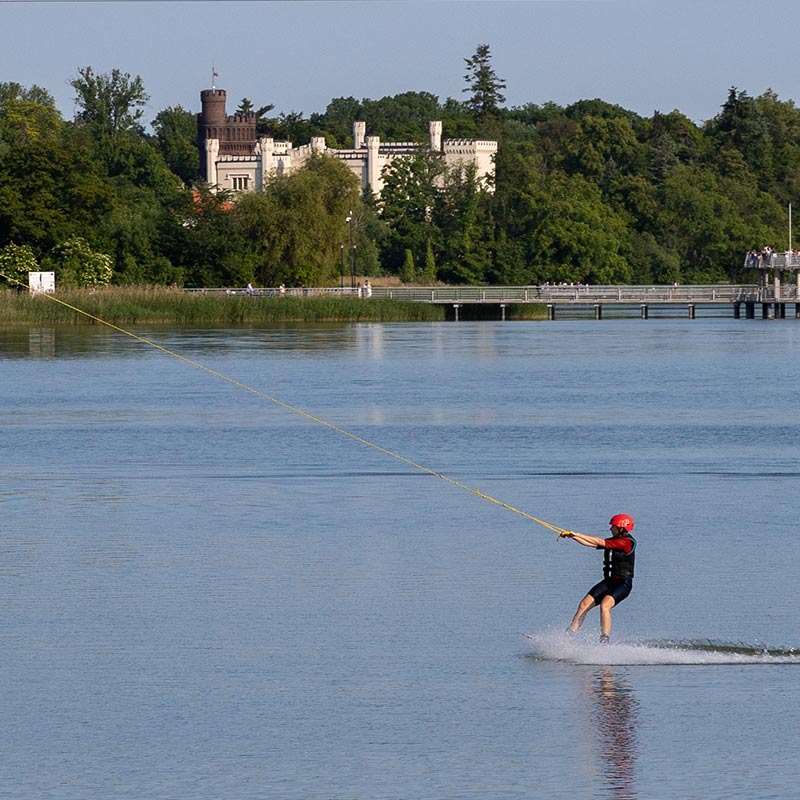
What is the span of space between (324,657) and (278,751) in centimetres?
247

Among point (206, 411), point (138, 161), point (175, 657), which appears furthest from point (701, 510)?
point (138, 161)

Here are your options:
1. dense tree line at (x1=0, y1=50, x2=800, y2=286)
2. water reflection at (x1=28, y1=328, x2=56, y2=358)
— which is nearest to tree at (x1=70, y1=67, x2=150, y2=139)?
dense tree line at (x1=0, y1=50, x2=800, y2=286)

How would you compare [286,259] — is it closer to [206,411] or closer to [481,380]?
[481,380]

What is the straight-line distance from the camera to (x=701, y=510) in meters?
22.1

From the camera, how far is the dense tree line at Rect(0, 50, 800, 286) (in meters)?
111

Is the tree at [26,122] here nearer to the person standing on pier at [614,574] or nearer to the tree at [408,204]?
the tree at [408,204]

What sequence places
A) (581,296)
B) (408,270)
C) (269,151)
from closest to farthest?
(581,296) → (408,270) → (269,151)

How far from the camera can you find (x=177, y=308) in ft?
301

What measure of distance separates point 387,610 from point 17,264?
90364 millimetres

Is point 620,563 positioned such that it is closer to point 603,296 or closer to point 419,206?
point 603,296

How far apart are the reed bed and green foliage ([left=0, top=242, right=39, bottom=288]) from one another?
16.0 ft

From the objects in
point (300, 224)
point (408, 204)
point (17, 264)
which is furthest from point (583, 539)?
point (408, 204)

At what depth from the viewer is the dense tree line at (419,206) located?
11112cm

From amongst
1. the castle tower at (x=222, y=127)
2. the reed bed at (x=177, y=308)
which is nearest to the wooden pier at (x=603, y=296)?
the reed bed at (x=177, y=308)
